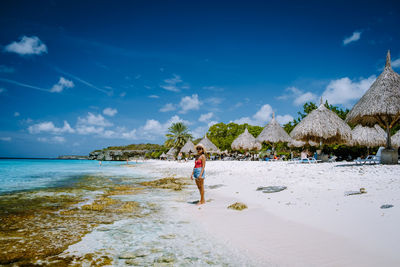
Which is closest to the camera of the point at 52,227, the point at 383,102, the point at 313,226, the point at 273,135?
the point at 313,226

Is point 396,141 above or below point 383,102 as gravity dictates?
below

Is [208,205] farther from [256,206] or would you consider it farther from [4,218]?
[4,218]

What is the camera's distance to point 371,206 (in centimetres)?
425

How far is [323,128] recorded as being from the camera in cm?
1556

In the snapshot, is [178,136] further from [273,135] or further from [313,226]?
[313,226]

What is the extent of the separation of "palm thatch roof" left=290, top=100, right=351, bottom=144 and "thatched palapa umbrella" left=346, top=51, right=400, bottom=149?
2904 millimetres

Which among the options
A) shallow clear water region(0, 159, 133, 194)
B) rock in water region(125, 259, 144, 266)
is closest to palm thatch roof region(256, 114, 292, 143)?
shallow clear water region(0, 159, 133, 194)

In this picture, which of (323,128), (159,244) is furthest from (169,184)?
(323,128)

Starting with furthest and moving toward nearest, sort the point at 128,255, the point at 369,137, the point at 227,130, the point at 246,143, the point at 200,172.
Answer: the point at 227,130, the point at 246,143, the point at 369,137, the point at 200,172, the point at 128,255

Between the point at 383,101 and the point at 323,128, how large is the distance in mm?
4761

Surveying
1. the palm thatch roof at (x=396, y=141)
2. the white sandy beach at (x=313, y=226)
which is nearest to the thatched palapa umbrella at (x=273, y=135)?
the palm thatch roof at (x=396, y=141)

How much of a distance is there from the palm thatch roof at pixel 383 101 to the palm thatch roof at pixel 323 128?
115 inches

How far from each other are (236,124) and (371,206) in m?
49.8

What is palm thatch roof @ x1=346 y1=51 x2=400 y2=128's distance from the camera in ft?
35.4
